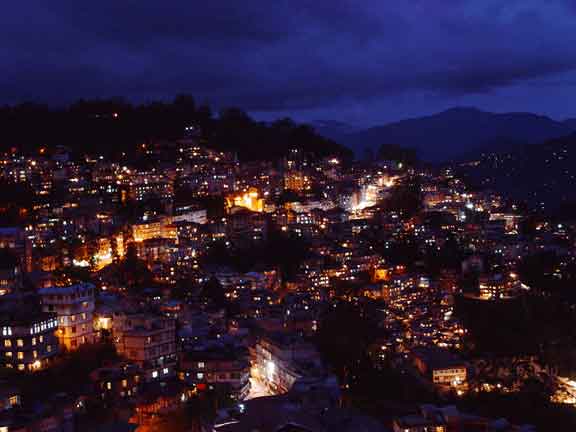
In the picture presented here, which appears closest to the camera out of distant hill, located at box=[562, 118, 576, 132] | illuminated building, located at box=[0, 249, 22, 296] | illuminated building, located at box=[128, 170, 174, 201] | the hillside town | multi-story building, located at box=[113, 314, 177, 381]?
the hillside town

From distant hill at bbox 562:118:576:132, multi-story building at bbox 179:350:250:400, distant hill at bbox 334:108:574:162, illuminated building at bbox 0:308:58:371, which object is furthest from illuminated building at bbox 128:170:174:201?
distant hill at bbox 562:118:576:132

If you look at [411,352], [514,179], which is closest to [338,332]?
[411,352]

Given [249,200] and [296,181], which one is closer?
[249,200]

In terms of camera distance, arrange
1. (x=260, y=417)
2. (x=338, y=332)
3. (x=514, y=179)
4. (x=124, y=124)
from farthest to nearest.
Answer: (x=514, y=179), (x=124, y=124), (x=338, y=332), (x=260, y=417)

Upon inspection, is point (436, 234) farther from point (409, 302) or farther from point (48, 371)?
point (48, 371)

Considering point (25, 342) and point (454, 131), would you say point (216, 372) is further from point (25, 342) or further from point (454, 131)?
point (454, 131)

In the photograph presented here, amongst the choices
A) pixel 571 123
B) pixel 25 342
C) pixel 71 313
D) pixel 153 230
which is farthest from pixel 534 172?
pixel 571 123

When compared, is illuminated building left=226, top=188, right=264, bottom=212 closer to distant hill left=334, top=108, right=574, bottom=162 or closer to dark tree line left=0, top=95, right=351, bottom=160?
dark tree line left=0, top=95, right=351, bottom=160
